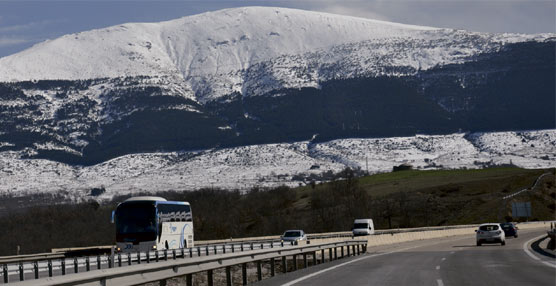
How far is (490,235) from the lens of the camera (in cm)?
5606

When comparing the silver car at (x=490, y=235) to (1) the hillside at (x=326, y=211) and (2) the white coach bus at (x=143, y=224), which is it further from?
(1) the hillside at (x=326, y=211)

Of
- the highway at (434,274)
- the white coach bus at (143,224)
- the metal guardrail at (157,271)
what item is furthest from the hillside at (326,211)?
the metal guardrail at (157,271)

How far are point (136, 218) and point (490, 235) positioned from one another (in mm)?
21086

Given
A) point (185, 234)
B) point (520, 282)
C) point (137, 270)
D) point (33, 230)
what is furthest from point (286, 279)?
point (33, 230)

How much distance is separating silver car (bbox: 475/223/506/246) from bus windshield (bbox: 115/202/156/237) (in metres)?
20.0

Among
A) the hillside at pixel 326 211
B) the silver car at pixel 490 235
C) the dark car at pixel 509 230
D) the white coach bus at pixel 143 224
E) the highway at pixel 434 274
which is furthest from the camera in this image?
the hillside at pixel 326 211

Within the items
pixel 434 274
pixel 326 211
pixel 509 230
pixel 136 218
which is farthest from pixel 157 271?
pixel 326 211

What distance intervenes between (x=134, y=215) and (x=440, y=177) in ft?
459

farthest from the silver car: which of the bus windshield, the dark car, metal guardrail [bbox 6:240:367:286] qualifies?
metal guardrail [bbox 6:240:367:286]

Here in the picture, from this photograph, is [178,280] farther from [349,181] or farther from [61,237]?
[349,181]

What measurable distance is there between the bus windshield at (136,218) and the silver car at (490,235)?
20006 millimetres

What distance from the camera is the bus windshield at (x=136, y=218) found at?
4899 centimetres

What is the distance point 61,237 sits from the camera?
430 feet

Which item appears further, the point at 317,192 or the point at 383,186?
the point at 383,186
